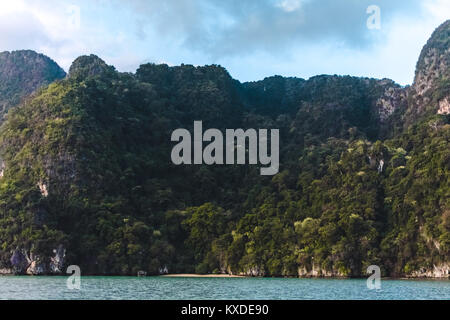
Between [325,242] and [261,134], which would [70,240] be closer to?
[325,242]

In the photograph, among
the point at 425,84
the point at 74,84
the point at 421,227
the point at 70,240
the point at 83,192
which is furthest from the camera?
the point at 425,84

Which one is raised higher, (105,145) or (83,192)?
(105,145)

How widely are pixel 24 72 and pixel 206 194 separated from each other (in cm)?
9589

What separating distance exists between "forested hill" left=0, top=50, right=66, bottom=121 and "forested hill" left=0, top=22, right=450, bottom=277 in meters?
45.9

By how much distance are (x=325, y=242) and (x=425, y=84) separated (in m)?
72.5

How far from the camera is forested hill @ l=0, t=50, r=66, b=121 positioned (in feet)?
599

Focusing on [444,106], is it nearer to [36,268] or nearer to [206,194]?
[206,194]

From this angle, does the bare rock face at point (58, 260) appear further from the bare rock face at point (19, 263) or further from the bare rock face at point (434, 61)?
the bare rock face at point (434, 61)

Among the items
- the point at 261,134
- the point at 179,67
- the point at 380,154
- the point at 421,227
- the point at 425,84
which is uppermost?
the point at 179,67

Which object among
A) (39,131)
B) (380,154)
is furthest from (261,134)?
(39,131)

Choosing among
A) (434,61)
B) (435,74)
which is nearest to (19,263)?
(435,74)

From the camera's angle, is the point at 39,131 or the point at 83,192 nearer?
the point at 83,192

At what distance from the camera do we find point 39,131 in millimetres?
112312

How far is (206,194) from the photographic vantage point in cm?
12438
